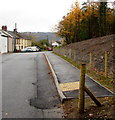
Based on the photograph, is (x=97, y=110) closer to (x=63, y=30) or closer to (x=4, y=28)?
(x=63, y=30)

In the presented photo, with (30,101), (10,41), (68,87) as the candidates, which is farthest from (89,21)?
(10,41)

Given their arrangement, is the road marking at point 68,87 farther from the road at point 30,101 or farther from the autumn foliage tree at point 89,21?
the autumn foliage tree at point 89,21

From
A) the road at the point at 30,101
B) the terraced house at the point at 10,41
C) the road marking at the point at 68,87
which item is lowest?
the road at the point at 30,101

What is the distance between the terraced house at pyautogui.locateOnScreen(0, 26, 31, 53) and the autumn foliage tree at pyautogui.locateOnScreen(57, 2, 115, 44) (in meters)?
16.3

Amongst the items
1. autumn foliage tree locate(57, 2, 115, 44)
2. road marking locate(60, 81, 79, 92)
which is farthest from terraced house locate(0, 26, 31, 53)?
road marking locate(60, 81, 79, 92)

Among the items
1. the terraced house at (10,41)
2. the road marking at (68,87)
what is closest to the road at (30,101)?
the road marking at (68,87)

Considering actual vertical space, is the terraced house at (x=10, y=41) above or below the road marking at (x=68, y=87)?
above

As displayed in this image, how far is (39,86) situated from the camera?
8.93 m

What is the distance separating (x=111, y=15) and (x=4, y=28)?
150 ft

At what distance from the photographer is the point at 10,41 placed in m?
59.1

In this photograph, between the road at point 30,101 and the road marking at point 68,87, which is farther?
the road marking at point 68,87

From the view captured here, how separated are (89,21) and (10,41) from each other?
32.5 m

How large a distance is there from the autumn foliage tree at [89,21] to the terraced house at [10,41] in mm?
16263

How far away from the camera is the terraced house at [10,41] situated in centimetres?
4939
